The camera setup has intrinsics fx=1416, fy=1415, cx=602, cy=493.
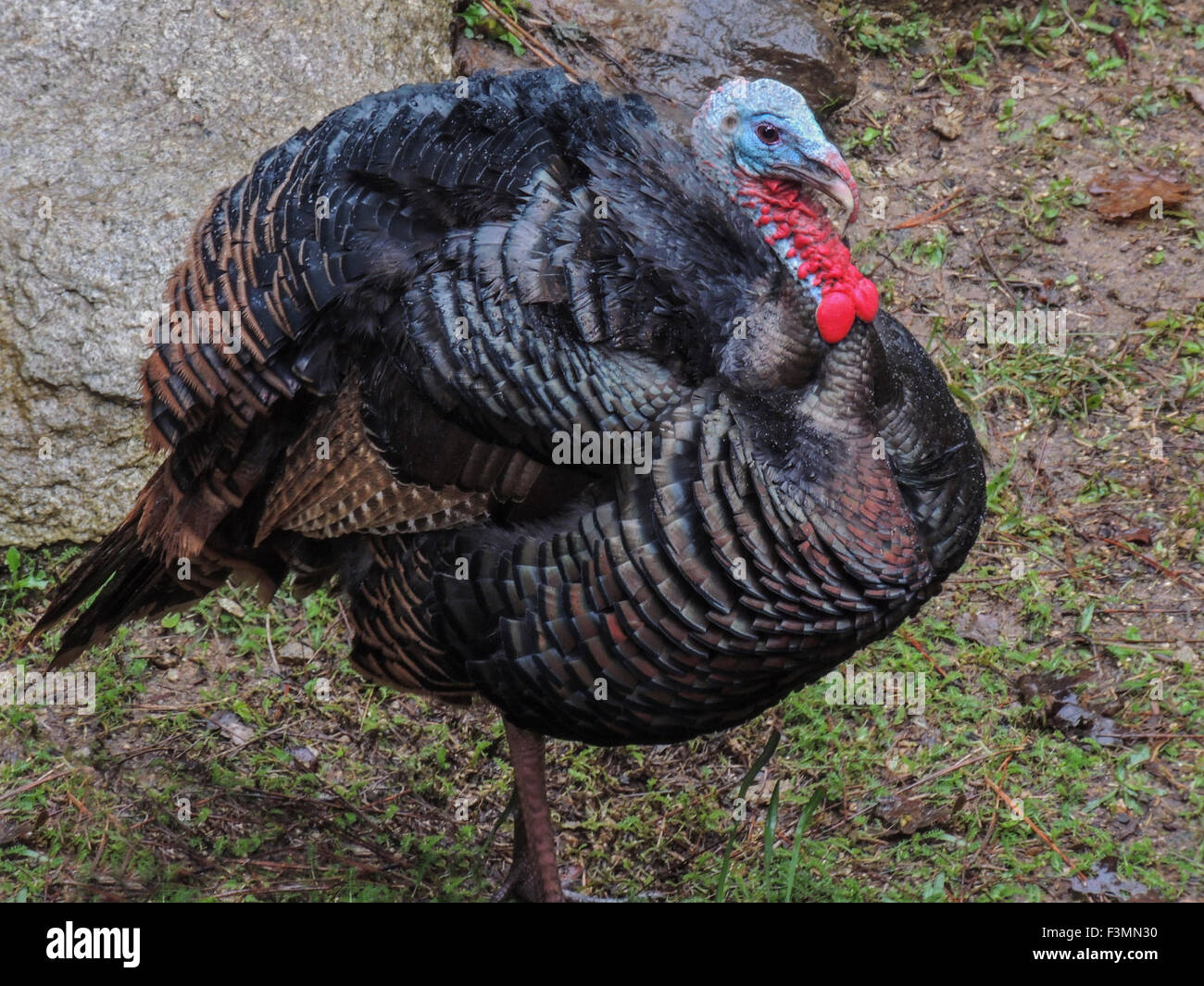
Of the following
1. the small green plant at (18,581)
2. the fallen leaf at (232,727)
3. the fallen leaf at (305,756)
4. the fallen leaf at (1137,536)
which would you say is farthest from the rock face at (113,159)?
the fallen leaf at (1137,536)

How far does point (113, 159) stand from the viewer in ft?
16.8

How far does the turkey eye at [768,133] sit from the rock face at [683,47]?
2708mm

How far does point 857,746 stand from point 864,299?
1685 mm

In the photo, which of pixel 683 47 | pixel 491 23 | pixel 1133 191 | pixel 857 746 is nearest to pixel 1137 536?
pixel 857 746

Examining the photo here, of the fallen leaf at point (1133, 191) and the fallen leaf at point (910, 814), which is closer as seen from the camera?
the fallen leaf at point (910, 814)

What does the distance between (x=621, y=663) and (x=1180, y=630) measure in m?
2.31

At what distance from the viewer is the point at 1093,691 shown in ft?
14.5

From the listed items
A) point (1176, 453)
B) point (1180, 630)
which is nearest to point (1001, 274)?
point (1176, 453)

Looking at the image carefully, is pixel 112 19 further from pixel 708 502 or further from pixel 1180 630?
pixel 1180 630

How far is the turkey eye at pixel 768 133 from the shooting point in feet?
10.6

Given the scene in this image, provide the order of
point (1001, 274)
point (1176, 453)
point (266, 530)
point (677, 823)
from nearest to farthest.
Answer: point (266, 530)
point (677, 823)
point (1176, 453)
point (1001, 274)

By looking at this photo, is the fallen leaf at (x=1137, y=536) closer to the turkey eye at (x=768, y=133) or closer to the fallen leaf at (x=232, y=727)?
the turkey eye at (x=768, y=133)

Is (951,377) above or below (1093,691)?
above

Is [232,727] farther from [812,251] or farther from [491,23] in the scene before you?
[491,23]
